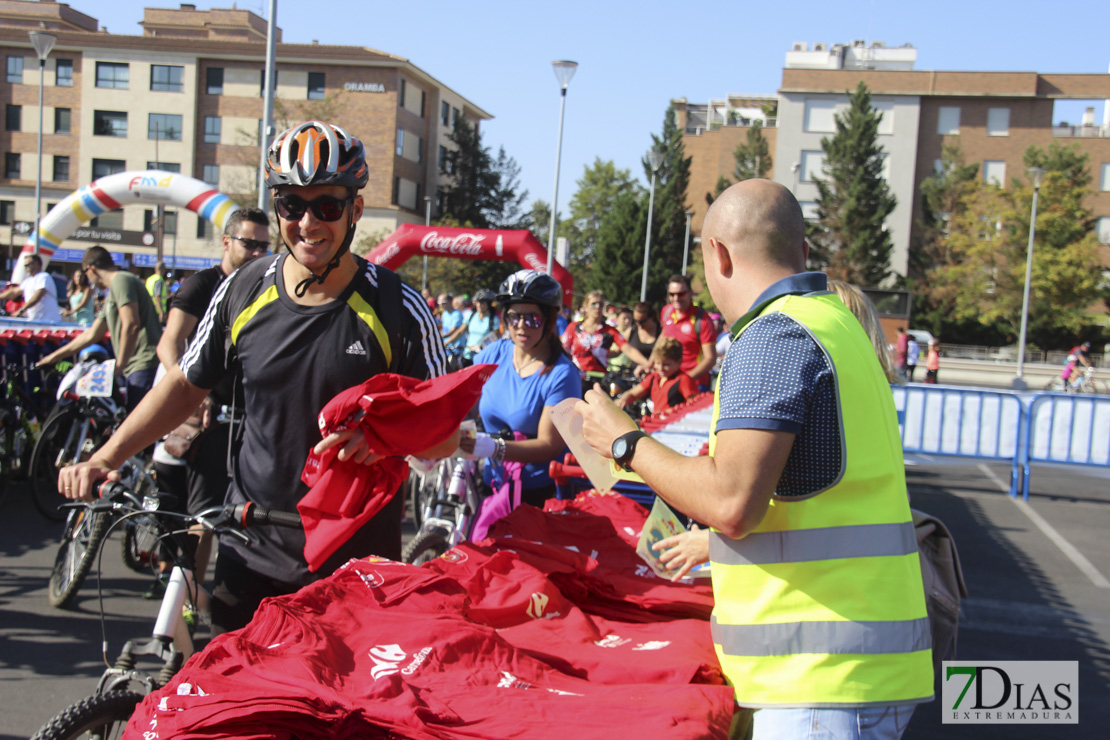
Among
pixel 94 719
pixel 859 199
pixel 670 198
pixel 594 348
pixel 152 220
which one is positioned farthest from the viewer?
pixel 670 198

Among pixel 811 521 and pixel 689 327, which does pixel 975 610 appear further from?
pixel 811 521

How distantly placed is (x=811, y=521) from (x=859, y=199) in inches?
2481

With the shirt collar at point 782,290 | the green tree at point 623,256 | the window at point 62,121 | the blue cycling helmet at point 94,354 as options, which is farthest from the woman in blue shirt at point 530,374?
the window at point 62,121

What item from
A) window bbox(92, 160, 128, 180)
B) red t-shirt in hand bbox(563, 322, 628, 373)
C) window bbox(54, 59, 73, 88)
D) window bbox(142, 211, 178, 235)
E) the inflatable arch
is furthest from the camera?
window bbox(54, 59, 73, 88)

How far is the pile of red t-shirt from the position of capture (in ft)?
6.14

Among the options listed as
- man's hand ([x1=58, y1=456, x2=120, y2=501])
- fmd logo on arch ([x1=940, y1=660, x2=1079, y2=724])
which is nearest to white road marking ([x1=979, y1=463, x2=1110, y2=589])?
fmd logo on arch ([x1=940, y1=660, x2=1079, y2=724])

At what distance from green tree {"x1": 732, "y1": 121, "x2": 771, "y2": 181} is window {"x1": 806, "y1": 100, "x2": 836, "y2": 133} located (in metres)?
3.80

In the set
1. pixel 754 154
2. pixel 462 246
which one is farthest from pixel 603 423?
pixel 754 154

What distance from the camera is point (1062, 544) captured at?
901 centimetres

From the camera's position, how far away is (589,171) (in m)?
68.8

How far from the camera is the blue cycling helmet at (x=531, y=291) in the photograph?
196 inches

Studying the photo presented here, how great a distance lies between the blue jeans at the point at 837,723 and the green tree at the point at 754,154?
68.8 meters

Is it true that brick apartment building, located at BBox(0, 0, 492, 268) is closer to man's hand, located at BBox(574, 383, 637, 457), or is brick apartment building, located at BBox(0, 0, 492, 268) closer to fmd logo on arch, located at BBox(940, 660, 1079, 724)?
fmd logo on arch, located at BBox(940, 660, 1079, 724)

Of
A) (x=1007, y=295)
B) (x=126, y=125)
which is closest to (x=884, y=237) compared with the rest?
(x=1007, y=295)
